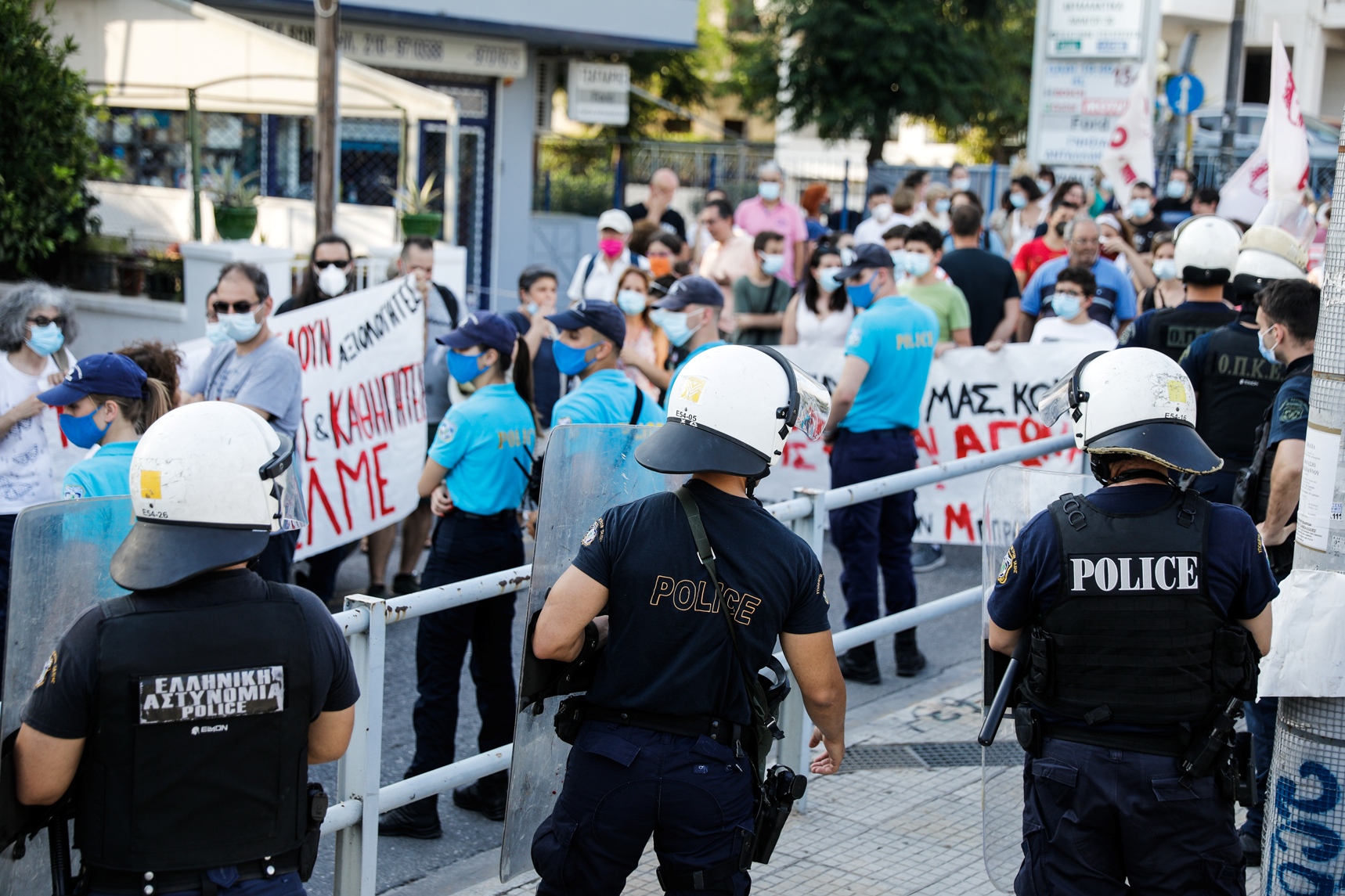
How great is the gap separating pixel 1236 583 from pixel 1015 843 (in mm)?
1248

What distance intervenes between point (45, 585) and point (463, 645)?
93.3 inches

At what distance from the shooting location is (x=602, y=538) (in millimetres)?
3154

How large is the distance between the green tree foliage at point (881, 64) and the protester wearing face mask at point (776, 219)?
12050 millimetres

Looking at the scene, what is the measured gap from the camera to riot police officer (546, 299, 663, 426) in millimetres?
5141

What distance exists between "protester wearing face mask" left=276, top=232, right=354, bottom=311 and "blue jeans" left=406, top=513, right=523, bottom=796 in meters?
2.77

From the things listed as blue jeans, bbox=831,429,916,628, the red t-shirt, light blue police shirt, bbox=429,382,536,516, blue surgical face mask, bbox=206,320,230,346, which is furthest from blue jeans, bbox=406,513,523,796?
the red t-shirt

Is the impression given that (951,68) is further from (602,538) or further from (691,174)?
(602,538)

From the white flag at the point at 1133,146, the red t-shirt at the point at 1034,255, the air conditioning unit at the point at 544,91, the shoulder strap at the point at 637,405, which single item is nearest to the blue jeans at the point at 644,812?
the shoulder strap at the point at 637,405

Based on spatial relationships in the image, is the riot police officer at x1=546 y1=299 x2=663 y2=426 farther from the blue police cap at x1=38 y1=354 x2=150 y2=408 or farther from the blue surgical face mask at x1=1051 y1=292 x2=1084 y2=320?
the blue surgical face mask at x1=1051 y1=292 x2=1084 y2=320

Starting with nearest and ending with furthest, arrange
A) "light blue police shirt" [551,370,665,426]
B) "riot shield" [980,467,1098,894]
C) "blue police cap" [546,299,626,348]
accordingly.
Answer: "riot shield" [980,467,1098,894] → "light blue police shirt" [551,370,665,426] → "blue police cap" [546,299,626,348]

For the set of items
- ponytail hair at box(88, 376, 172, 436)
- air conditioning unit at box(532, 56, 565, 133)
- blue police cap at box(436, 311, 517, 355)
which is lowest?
ponytail hair at box(88, 376, 172, 436)

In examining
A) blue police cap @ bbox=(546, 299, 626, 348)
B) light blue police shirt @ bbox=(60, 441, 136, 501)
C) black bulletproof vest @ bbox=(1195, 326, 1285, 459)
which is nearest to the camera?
light blue police shirt @ bbox=(60, 441, 136, 501)

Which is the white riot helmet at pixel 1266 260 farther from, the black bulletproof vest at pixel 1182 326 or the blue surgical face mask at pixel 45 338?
the blue surgical face mask at pixel 45 338

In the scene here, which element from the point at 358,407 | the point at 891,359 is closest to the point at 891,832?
the point at 891,359
